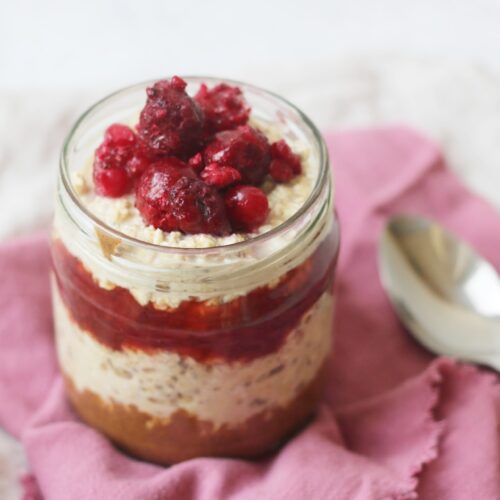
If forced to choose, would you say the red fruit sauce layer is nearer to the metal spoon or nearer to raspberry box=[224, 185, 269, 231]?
raspberry box=[224, 185, 269, 231]

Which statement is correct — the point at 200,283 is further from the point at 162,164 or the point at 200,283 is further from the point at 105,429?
the point at 105,429

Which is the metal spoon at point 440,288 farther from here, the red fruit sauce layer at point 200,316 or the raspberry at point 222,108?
the raspberry at point 222,108

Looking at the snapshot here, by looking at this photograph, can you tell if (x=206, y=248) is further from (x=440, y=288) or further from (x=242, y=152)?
(x=440, y=288)

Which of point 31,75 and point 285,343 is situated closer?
point 285,343

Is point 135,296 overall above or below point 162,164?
below

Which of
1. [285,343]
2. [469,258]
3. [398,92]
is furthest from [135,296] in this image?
[398,92]

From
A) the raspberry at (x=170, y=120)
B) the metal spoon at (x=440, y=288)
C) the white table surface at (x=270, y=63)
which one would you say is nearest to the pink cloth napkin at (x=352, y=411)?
the metal spoon at (x=440, y=288)

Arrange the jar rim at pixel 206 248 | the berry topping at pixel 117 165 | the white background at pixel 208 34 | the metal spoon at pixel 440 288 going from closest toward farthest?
1. the jar rim at pixel 206 248
2. the berry topping at pixel 117 165
3. the metal spoon at pixel 440 288
4. the white background at pixel 208 34
